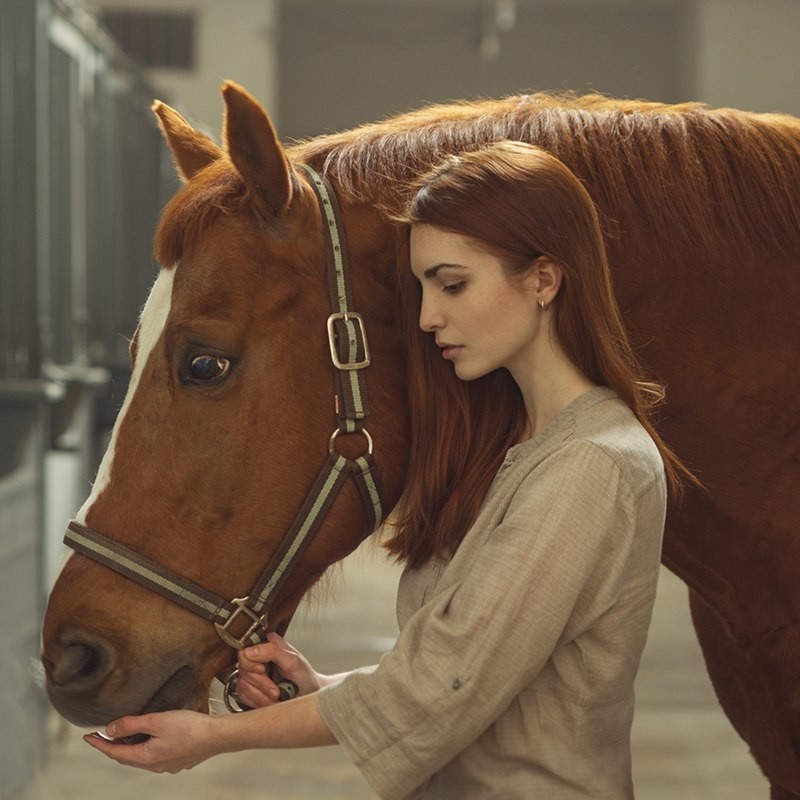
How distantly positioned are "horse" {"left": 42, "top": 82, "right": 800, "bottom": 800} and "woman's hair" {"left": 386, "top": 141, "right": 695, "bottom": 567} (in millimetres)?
41

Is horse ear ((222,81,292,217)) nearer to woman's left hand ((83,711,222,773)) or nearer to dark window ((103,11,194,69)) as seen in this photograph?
woman's left hand ((83,711,222,773))

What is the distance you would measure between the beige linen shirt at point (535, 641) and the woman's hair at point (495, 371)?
57 millimetres

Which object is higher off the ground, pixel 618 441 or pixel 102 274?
pixel 618 441

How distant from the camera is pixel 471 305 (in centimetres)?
106

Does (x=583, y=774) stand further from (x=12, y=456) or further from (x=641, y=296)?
(x=12, y=456)

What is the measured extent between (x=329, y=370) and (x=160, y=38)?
7624mm

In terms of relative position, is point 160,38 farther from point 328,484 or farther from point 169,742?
point 169,742

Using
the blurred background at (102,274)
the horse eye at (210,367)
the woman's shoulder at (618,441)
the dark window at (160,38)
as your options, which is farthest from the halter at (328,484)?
the dark window at (160,38)

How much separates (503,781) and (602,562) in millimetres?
215

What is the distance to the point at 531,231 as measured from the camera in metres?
1.03

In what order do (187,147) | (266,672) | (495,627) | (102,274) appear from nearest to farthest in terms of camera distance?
(495,627)
(266,672)
(187,147)
(102,274)

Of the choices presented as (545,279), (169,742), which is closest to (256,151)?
(545,279)

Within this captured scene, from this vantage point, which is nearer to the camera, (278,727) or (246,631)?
(278,727)

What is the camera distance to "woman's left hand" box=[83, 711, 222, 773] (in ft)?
3.41
